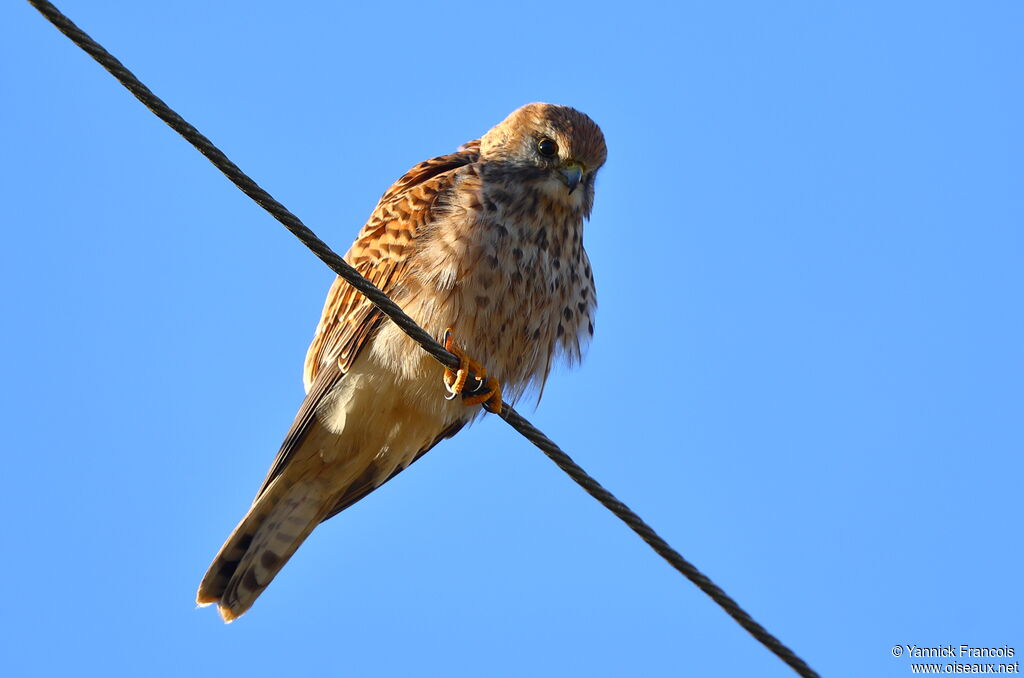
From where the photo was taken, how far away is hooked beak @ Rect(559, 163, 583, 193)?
485cm

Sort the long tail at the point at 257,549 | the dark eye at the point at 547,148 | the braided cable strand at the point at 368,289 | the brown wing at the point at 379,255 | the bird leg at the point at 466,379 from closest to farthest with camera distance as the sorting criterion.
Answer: the braided cable strand at the point at 368,289 < the bird leg at the point at 466,379 < the brown wing at the point at 379,255 < the long tail at the point at 257,549 < the dark eye at the point at 547,148

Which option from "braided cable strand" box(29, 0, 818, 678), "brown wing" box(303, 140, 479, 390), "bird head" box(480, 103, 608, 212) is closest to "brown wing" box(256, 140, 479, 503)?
"brown wing" box(303, 140, 479, 390)

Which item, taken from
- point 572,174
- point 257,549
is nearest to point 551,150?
point 572,174

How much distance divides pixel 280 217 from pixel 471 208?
1739mm

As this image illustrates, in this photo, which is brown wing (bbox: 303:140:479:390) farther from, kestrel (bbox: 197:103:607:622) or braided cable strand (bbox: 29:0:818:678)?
braided cable strand (bbox: 29:0:818:678)

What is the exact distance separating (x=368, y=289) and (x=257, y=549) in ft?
6.70

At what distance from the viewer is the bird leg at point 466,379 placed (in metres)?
4.30

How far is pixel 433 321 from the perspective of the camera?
4434 mm

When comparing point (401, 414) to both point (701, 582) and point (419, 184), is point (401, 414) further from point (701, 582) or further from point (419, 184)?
point (701, 582)

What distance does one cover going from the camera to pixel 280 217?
2904 mm

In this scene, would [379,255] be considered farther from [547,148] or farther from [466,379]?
[547,148]

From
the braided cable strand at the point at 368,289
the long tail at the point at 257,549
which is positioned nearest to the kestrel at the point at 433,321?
the long tail at the point at 257,549

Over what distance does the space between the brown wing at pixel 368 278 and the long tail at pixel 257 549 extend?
0.29 ft

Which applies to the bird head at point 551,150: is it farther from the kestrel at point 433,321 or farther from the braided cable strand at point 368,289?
the braided cable strand at point 368,289
